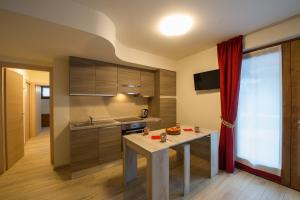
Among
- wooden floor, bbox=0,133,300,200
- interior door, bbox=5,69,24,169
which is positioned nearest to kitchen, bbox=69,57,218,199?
wooden floor, bbox=0,133,300,200

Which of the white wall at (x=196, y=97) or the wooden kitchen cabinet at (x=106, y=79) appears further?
the white wall at (x=196, y=97)

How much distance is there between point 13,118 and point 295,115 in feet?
16.7

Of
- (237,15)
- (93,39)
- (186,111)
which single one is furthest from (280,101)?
(93,39)

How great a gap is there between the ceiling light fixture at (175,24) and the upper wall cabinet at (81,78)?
156cm

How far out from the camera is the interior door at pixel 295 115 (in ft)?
6.29

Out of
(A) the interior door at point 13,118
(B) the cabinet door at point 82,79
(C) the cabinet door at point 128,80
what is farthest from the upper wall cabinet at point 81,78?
(A) the interior door at point 13,118

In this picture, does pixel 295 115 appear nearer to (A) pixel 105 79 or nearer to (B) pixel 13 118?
(A) pixel 105 79

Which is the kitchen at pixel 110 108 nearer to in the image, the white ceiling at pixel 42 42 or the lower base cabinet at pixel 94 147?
the lower base cabinet at pixel 94 147

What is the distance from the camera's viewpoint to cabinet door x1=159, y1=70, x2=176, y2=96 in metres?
3.50

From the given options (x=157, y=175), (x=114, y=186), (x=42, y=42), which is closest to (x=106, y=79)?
(x=42, y=42)

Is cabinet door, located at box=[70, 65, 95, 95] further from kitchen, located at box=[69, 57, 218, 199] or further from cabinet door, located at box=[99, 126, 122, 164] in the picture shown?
cabinet door, located at box=[99, 126, 122, 164]

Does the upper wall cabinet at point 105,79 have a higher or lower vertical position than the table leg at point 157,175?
higher

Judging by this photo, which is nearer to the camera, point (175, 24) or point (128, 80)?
point (175, 24)

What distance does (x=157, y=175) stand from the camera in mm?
1569
